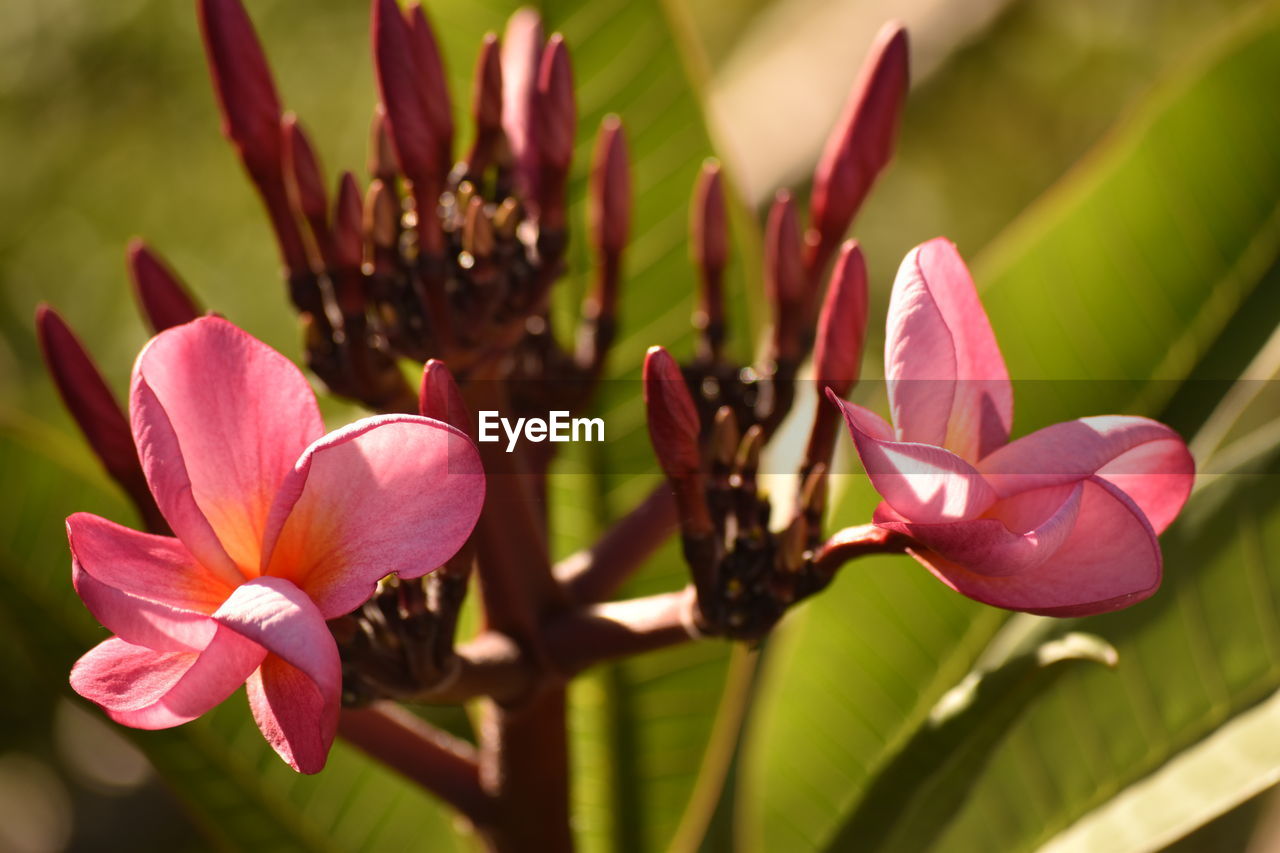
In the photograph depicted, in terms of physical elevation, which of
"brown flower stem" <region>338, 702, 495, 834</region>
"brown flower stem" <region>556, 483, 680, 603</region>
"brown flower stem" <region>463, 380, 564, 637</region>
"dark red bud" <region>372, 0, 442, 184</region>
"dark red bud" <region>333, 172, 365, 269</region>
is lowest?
"brown flower stem" <region>338, 702, 495, 834</region>

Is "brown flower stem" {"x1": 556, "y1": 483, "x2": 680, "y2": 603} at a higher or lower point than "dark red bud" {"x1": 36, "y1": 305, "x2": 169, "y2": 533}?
lower

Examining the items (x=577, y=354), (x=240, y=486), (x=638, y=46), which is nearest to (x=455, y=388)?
(x=240, y=486)

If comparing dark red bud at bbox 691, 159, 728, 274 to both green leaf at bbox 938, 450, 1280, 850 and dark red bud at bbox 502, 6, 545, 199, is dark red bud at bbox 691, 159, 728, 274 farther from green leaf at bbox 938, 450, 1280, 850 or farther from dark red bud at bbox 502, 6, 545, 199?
green leaf at bbox 938, 450, 1280, 850

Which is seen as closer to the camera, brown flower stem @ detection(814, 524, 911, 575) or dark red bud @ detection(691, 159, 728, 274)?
brown flower stem @ detection(814, 524, 911, 575)

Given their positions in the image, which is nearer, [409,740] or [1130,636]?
[409,740]

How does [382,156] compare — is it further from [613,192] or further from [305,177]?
[613,192]

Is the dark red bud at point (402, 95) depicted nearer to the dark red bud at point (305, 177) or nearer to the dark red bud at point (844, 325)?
the dark red bud at point (305, 177)

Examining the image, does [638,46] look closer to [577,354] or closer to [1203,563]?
[577,354]

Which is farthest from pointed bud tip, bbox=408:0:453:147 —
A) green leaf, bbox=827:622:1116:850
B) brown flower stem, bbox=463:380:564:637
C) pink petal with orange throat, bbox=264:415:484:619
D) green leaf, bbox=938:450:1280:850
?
green leaf, bbox=938:450:1280:850
